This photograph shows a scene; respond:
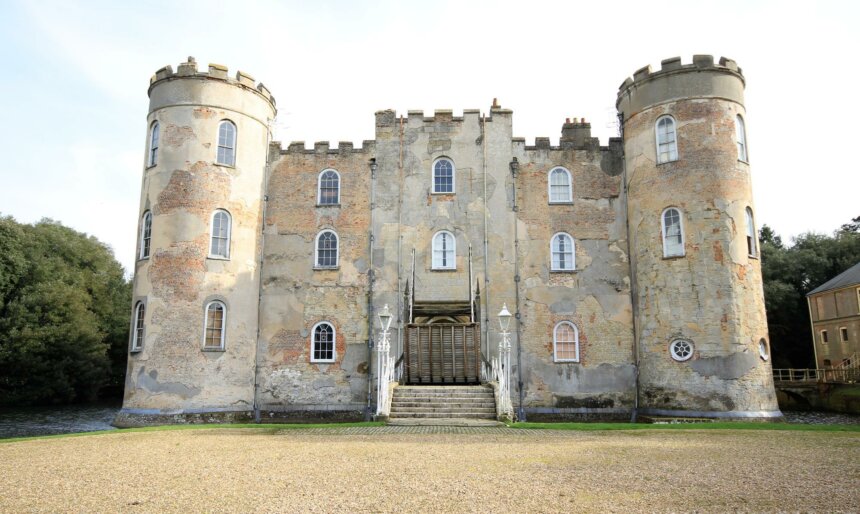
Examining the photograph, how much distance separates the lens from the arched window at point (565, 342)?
975 inches

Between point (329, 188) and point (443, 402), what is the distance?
440 inches

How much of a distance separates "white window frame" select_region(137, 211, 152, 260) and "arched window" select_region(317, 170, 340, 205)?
6.49 metres

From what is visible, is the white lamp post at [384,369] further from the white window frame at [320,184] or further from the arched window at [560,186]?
the arched window at [560,186]

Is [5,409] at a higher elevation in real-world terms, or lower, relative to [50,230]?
lower

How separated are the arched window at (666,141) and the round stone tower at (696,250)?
0.04 m

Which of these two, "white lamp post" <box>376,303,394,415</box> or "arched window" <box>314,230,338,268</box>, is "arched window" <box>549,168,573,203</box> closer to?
"arched window" <box>314,230,338,268</box>

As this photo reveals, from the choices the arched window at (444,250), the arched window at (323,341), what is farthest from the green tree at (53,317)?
the arched window at (444,250)

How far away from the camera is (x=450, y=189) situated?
26359mm

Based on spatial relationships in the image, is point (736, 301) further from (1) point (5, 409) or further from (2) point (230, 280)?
(1) point (5, 409)

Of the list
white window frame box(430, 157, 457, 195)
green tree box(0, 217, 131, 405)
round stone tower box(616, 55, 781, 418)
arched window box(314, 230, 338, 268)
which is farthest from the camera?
green tree box(0, 217, 131, 405)

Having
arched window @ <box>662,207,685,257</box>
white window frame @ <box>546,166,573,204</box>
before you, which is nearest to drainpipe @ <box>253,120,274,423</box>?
white window frame @ <box>546,166,573,204</box>

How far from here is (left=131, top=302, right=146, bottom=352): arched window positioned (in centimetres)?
2360

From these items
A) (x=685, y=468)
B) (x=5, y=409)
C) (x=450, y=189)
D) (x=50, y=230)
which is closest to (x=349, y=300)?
(x=450, y=189)

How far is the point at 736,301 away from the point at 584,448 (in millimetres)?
13172
